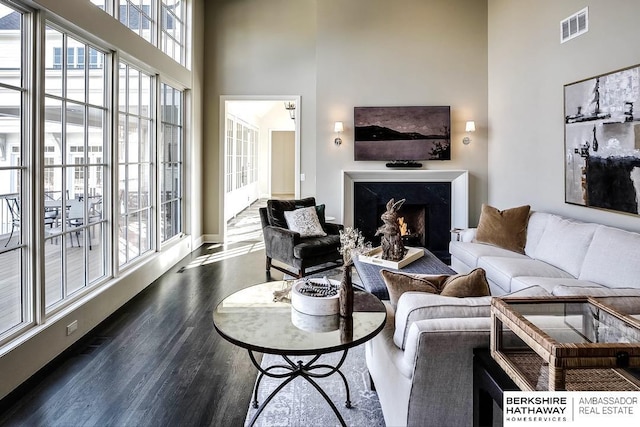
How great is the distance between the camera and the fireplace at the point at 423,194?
6.47 metres

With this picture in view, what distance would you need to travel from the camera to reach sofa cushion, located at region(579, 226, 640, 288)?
3.00 m

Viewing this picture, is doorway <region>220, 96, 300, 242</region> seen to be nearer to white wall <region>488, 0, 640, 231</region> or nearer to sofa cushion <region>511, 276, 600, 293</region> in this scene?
white wall <region>488, 0, 640, 231</region>

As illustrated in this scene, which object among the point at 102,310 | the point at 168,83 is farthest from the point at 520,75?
the point at 102,310

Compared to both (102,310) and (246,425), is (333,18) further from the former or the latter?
(246,425)

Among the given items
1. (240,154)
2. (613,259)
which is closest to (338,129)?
(613,259)

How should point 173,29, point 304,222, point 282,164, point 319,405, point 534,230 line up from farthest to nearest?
point 282,164 → point 173,29 → point 304,222 → point 534,230 → point 319,405

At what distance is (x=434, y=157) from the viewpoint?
6.49 metres

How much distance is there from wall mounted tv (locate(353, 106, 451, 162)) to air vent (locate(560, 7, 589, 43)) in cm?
218

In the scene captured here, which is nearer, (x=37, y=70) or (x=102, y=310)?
(x=37, y=70)

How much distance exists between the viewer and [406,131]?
6488 millimetres

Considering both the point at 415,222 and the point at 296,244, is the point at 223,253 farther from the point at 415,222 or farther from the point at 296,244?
the point at 415,222

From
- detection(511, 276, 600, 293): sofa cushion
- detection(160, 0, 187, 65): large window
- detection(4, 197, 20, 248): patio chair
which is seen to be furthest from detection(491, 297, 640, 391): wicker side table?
detection(160, 0, 187, 65): large window

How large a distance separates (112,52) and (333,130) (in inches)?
132

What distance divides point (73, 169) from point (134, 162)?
4.04 ft
